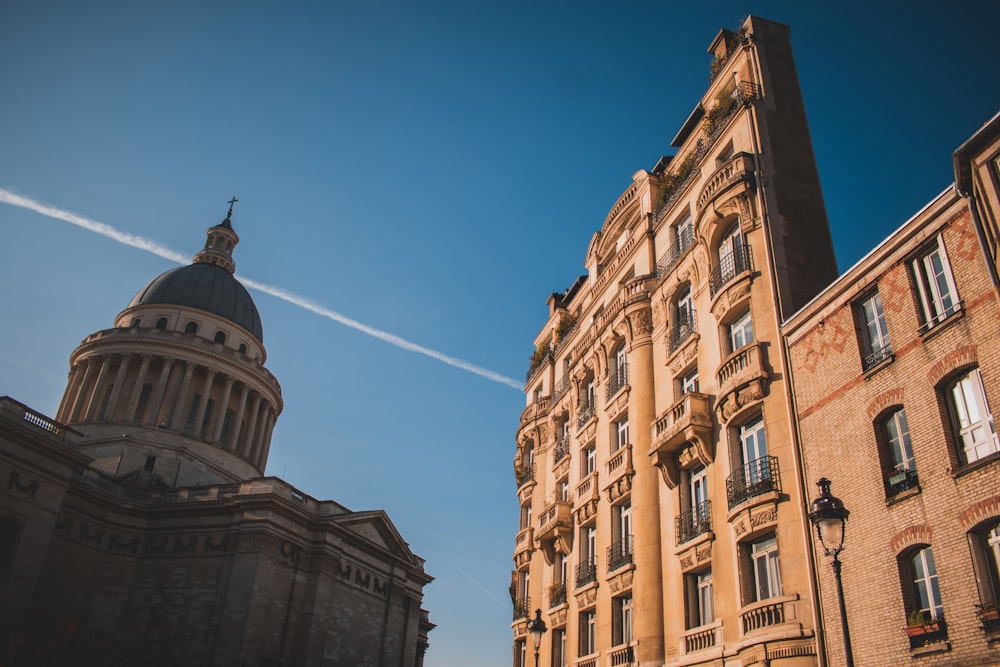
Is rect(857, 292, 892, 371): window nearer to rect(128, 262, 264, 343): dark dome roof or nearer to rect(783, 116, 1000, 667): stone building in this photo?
rect(783, 116, 1000, 667): stone building

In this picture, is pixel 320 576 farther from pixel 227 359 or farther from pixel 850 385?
pixel 850 385

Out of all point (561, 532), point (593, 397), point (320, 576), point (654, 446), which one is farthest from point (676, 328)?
point (320, 576)

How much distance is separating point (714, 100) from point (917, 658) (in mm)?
20569

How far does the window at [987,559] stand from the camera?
13148mm

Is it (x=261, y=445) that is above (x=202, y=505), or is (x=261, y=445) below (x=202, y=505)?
above

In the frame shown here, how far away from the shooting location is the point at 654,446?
80.1ft

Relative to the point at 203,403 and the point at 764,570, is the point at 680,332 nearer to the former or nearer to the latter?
the point at 764,570

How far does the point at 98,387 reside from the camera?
61.9 m

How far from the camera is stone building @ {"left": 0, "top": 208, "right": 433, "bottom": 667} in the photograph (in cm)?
3806

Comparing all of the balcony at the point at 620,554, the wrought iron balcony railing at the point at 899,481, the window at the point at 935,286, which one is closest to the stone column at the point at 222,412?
the balcony at the point at 620,554

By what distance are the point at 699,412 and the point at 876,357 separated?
6190 millimetres

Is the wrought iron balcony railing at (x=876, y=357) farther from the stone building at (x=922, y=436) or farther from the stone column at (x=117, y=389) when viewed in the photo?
the stone column at (x=117, y=389)

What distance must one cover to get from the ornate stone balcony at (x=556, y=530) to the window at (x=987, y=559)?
19.0m

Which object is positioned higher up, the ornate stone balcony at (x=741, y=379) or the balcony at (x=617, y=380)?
the balcony at (x=617, y=380)
